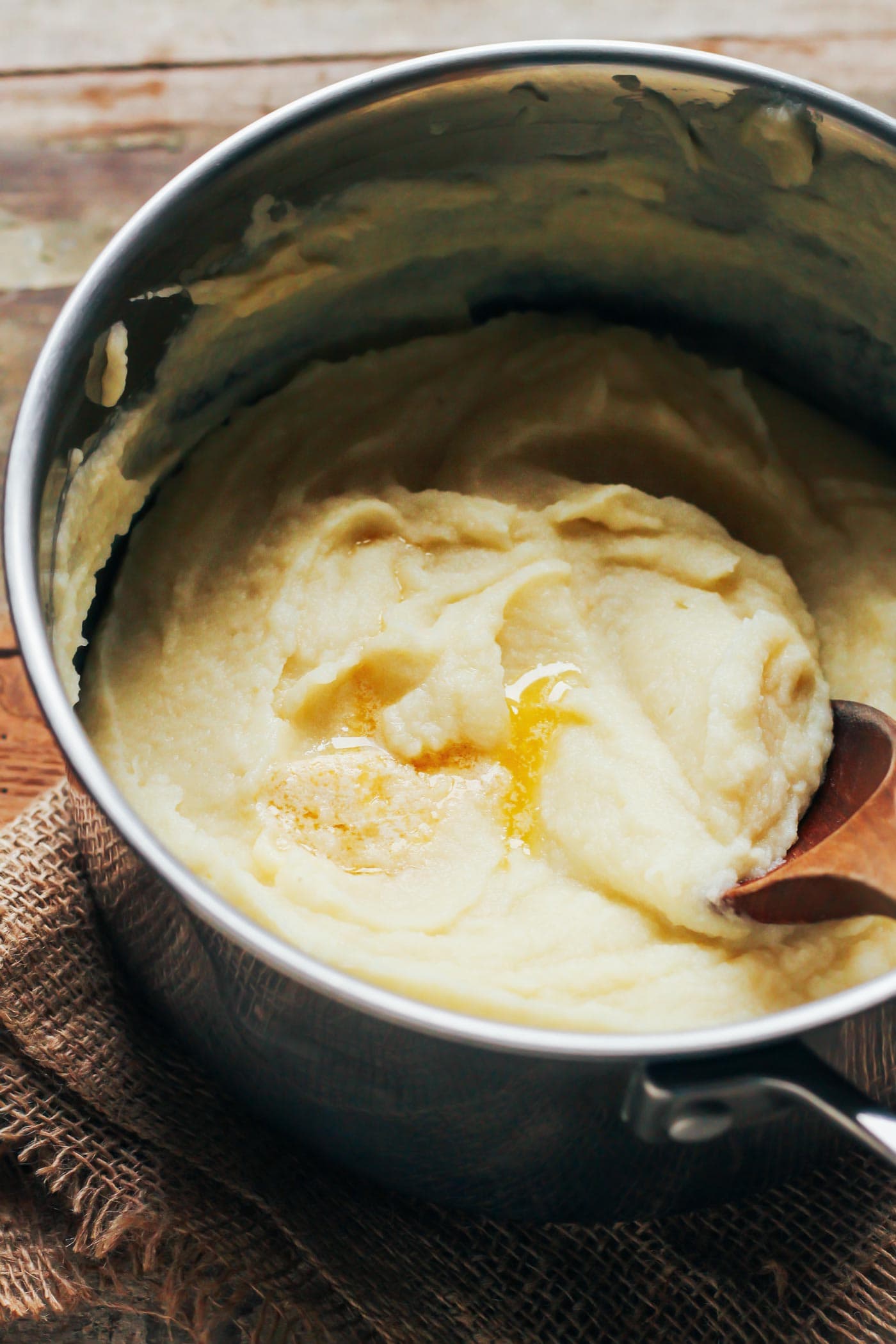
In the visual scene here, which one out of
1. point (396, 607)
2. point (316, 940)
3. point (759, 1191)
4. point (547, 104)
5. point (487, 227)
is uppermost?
point (547, 104)

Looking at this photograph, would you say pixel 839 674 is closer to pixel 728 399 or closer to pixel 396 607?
pixel 728 399

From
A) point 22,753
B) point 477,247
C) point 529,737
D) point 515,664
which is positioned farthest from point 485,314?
point 22,753

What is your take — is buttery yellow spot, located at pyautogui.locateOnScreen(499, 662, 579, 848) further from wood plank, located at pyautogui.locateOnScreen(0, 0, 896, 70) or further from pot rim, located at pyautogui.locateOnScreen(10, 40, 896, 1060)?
wood plank, located at pyautogui.locateOnScreen(0, 0, 896, 70)

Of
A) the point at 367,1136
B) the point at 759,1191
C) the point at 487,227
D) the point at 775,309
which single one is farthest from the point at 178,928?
the point at 775,309

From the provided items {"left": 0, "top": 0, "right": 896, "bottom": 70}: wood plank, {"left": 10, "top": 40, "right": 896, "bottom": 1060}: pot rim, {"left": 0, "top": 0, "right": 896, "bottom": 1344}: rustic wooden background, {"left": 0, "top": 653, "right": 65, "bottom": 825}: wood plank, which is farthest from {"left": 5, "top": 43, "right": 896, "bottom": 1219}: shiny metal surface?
{"left": 0, "top": 0, "right": 896, "bottom": 70}: wood plank

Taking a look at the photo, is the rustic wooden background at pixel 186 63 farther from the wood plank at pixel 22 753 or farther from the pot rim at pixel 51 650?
the pot rim at pixel 51 650

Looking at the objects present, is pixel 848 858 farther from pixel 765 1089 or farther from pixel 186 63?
pixel 186 63
